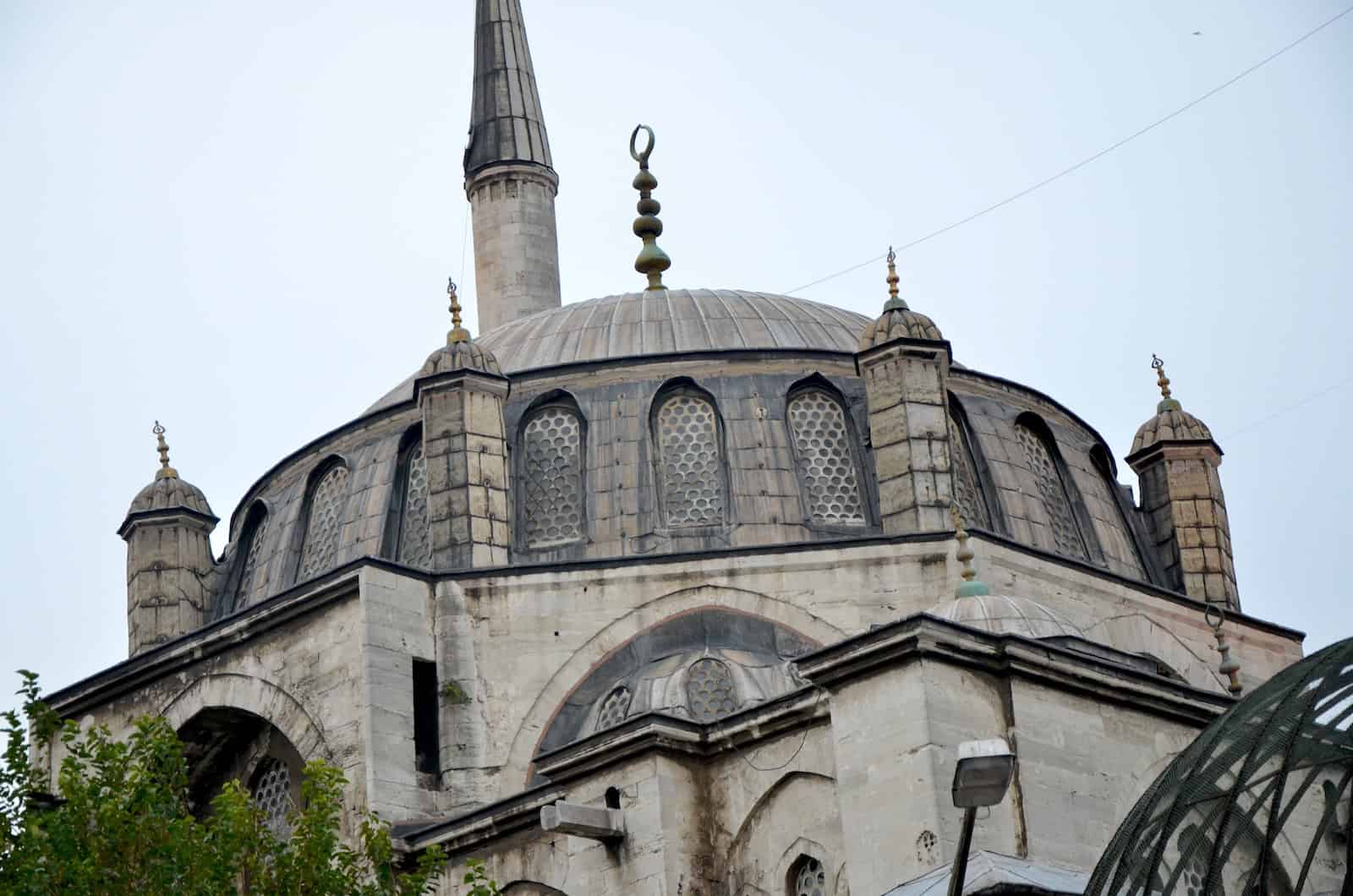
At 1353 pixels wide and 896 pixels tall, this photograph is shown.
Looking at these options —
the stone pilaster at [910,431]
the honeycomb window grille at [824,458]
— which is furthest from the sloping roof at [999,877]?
the honeycomb window grille at [824,458]

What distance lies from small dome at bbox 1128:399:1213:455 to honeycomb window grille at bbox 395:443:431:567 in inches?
360

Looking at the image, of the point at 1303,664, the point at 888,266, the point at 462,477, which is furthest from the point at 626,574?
the point at 1303,664

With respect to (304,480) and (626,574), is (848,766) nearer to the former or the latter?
(626,574)

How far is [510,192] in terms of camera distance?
46.3 m

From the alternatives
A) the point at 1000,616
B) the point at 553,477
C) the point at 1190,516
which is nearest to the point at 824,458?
the point at 553,477

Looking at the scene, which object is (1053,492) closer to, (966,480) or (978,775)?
(966,480)

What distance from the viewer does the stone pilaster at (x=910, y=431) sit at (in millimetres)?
31266

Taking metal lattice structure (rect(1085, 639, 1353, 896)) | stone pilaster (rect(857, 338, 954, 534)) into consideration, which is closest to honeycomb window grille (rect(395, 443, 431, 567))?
stone pilaster (rect(857, 338, 954, 534))

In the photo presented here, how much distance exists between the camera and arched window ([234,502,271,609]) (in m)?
34.5

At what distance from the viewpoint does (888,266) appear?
3334 cm

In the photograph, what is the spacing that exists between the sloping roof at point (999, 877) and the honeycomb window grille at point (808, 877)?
2090 mm

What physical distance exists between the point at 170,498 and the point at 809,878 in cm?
1230

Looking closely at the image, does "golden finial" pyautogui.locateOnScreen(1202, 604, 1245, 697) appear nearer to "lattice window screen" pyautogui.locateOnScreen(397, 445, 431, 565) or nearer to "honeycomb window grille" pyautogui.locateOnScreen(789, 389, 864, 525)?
"honeycomb window grille" pyautogui.locateOnScreen(789, 389, 864, 525)

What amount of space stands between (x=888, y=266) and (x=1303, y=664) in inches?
579
